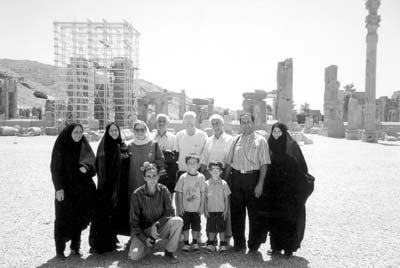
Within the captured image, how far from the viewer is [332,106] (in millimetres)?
29391

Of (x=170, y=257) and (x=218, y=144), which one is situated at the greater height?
(x=218, y=144)

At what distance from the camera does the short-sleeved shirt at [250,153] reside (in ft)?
15.8

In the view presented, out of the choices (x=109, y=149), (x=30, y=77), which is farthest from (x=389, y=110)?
(x=30, y=77)

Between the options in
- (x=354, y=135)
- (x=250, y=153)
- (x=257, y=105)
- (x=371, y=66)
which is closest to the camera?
(x=250, y=153)

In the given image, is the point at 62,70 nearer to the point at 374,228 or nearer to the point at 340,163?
the point at 340,163

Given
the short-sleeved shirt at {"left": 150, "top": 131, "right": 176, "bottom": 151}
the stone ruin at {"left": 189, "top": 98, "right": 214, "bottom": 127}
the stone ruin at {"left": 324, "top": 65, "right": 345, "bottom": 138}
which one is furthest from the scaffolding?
the short-sleeved shirt at {"left": 150, "top": 131, "right": 176, "bottom": 151}

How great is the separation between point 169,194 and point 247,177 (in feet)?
3.42

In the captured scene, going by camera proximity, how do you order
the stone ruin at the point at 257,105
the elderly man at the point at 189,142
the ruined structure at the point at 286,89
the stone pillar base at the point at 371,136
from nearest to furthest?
the elderly man at the point at 189,142 < the stone pillar base at the point at 371,136 < the ruined structure at the point at 286,89 < the stone ruin at the point at 257,105

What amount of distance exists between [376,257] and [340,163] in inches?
367

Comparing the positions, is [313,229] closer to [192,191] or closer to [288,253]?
[288,253]

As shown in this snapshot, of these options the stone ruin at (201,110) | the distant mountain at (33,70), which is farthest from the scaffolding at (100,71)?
the distant mountain at (33,70)

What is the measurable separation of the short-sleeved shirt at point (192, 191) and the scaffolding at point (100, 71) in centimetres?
2786

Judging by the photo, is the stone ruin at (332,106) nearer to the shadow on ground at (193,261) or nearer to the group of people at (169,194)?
the group of people at (169,194)

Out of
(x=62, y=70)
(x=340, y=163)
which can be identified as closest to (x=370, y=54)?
(x=340, y=163)
